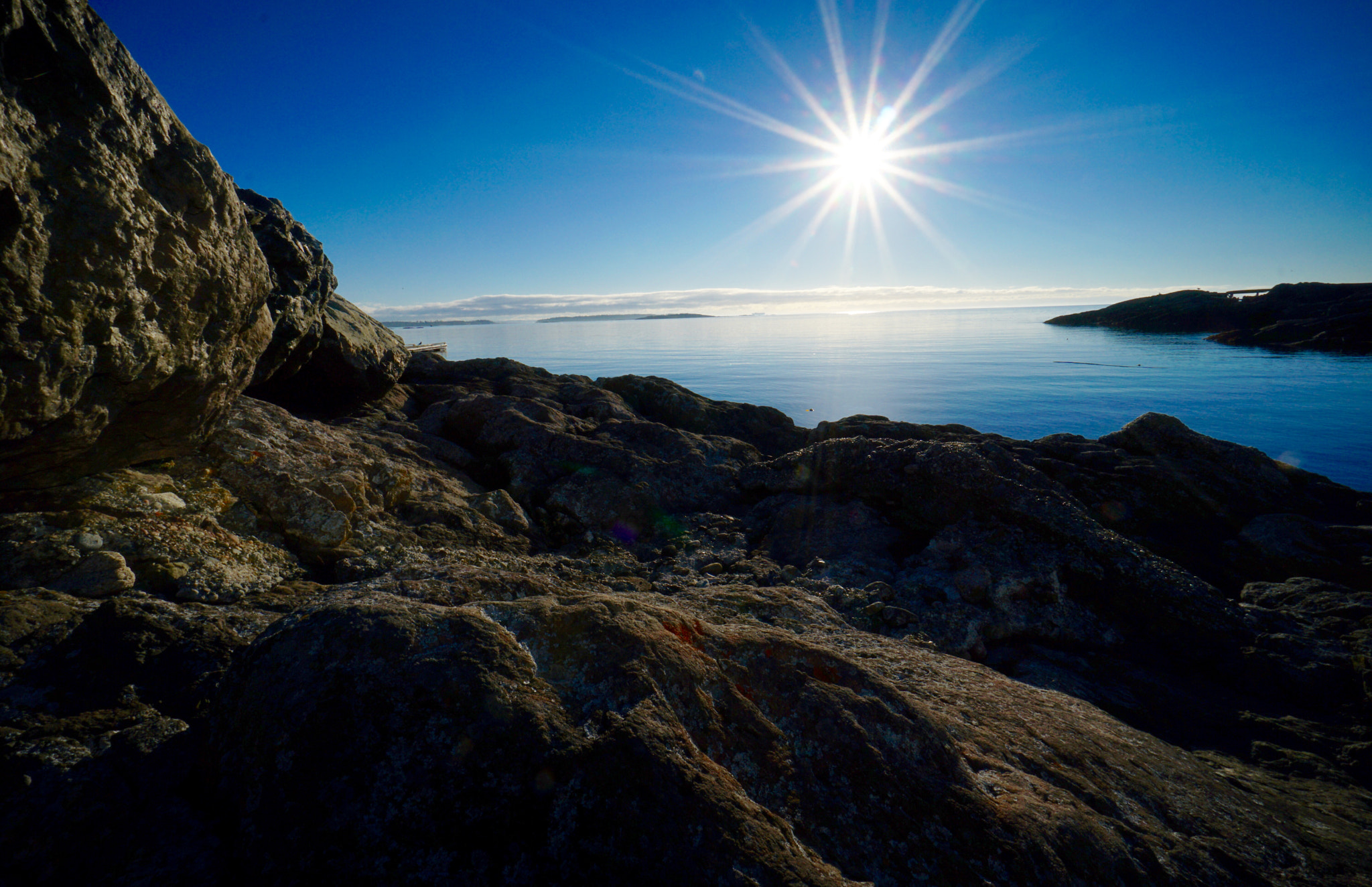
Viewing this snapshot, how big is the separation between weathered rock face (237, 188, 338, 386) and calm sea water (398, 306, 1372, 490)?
60.8 ft

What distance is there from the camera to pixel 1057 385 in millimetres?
32594

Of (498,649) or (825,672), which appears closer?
(498,649)

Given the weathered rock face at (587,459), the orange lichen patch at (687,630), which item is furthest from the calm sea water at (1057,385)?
the orange lichen patch at (687,630)

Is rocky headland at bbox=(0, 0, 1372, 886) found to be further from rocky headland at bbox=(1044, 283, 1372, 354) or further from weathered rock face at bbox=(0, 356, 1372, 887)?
rocky headland at bbox=(1044, 283, 1372, 354)

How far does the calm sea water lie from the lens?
2108 cm

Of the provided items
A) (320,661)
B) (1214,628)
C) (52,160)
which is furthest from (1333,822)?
(52,160)

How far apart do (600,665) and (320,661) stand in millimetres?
1183

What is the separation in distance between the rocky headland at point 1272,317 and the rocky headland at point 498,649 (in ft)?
210

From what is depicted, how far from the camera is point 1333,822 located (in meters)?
3.64

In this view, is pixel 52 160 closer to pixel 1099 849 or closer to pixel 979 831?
pixel 979 831

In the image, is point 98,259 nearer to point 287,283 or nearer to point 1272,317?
point 287,283

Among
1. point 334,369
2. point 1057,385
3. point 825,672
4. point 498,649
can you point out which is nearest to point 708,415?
point 334,369

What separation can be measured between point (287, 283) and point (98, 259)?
4084 millimetres

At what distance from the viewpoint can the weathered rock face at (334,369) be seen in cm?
802
